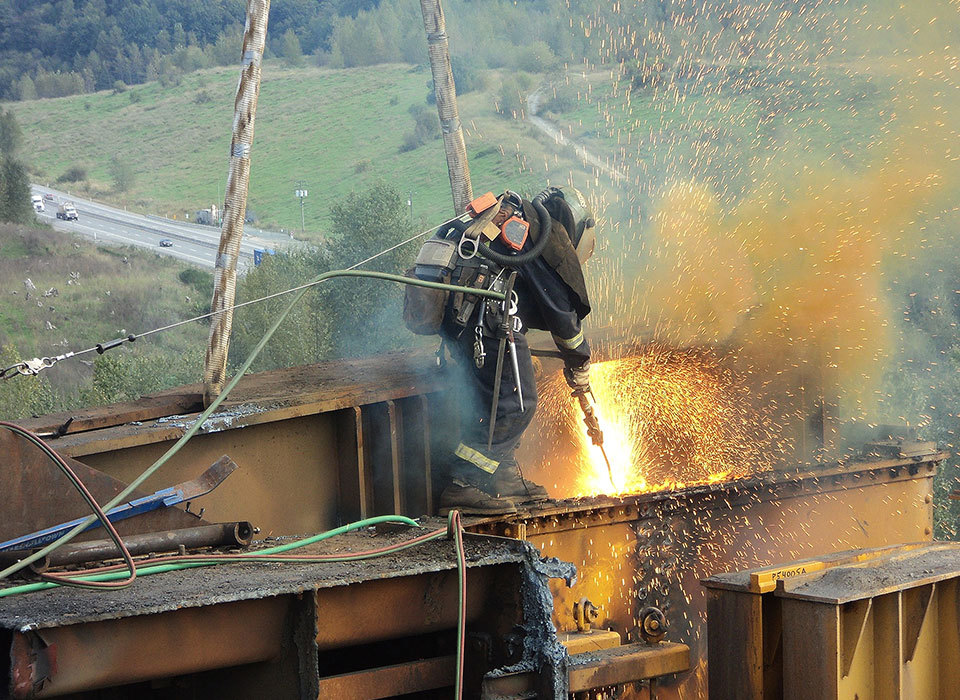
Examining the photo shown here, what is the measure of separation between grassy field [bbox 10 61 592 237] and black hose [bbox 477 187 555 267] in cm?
2904

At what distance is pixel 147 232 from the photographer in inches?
1534

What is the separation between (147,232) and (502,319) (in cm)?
3612

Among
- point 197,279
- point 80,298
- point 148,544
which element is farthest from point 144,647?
point 197,279

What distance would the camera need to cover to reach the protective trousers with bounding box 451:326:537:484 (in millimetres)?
5148

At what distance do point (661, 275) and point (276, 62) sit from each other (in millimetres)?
48081

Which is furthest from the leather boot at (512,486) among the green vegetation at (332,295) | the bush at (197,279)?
the bush at (197,279)

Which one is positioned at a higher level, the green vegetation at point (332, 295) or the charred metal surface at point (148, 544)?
the green vegetation at point (332, 295)

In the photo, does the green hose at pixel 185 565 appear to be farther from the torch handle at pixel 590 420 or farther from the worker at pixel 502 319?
the torch handle at pixel 590 420

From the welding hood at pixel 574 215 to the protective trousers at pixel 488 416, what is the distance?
0.61 m

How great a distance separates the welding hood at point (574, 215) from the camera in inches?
211

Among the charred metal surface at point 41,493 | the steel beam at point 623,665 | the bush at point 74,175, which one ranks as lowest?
the steel beam at point 623,665

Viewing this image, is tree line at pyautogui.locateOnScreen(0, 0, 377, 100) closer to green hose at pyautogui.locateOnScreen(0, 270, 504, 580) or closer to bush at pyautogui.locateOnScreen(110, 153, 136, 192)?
bush at pyautogui.locateOnScreen(110, 153, 136, 192)

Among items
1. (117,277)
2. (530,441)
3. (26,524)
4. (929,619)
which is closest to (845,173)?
(530,441)

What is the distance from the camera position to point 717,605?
4617 mm
